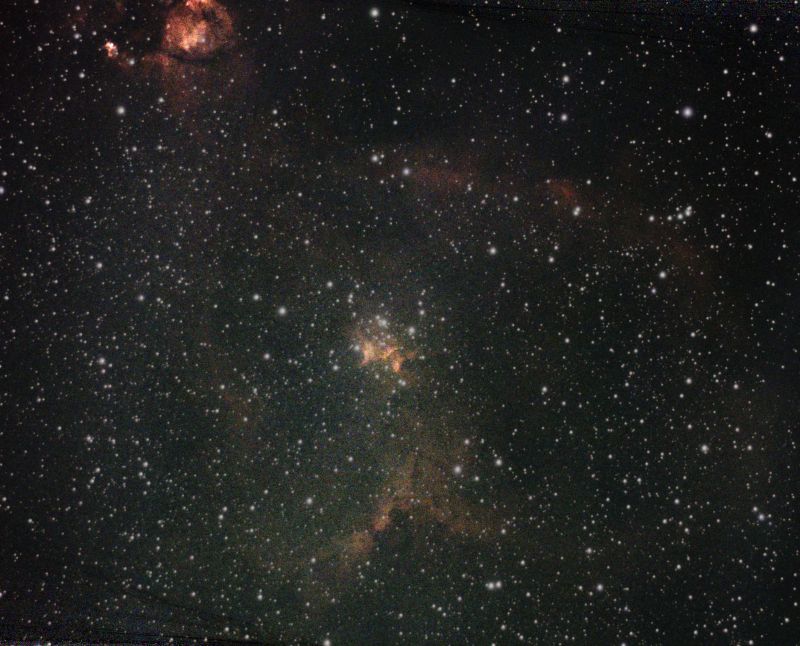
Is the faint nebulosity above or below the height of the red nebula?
below

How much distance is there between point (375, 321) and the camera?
2.91 ft

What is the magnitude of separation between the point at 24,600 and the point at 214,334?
Result: 60cm

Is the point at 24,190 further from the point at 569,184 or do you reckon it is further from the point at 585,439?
the point at 585,439

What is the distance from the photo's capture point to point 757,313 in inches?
37.1

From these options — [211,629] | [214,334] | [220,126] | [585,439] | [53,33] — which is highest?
[53,33]

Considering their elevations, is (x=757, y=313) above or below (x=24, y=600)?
above

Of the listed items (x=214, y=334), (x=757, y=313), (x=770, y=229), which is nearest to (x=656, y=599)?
(x=757, y=313)

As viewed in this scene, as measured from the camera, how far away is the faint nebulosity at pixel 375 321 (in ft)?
2.87

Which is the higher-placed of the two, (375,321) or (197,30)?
(197,30)

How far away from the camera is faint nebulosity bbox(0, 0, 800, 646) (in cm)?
87

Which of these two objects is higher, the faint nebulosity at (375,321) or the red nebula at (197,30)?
the red nebula at (197,30)

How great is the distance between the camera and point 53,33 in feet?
2.87

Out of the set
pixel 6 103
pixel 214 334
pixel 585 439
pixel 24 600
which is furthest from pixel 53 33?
pixel 585 439

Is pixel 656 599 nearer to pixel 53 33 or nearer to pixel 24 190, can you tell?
pixel 24 190
